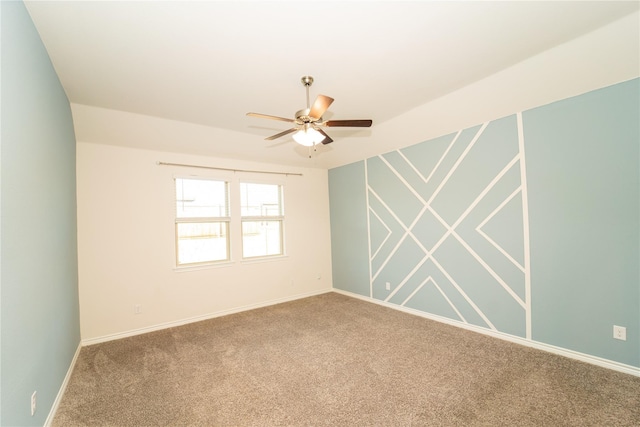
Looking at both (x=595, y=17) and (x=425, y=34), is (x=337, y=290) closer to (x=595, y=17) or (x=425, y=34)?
(x=425, y=34)

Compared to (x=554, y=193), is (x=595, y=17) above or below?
above

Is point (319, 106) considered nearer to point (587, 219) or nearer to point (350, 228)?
point (587, 219)

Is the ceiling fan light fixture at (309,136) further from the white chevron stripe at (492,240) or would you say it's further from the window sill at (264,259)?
the window sill at (264,259)

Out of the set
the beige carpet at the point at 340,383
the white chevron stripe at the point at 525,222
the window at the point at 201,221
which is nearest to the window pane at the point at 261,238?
the window at the point at 201,221

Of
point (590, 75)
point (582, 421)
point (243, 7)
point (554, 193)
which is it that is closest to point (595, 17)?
point (590, 75)

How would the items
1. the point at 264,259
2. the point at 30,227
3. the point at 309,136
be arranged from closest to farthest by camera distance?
the point at 30,227 < the point at 309,136 < the point at 264,259

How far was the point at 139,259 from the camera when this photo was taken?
3.78 m

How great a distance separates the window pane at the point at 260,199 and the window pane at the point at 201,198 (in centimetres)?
34

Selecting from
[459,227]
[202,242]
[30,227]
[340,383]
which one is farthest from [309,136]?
[202,242]

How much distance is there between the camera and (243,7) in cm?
177

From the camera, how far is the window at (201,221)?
4.20 metres

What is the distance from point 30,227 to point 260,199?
336 cm

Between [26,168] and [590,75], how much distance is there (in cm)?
436

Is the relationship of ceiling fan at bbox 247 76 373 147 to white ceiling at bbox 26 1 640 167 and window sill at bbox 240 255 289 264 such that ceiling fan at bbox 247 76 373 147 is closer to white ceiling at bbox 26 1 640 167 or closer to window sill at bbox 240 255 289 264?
white ceiling at bbox 26 1 640 167
